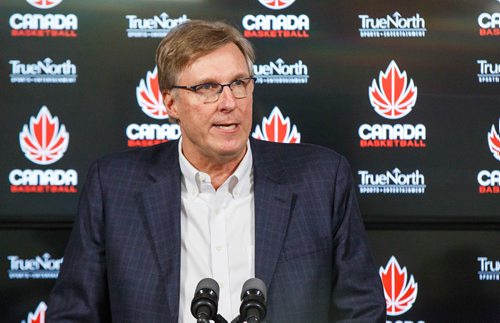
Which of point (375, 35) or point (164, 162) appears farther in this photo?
point (375, 35)

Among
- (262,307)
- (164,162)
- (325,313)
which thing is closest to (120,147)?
(164,162)

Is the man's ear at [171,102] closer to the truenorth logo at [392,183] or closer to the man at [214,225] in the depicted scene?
the man at [214,225]

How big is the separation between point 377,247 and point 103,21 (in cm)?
172

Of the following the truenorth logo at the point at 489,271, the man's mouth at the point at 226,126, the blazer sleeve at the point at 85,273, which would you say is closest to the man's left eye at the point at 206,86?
the man's mouth at the point at 226,126

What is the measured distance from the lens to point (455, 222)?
11.6 feet

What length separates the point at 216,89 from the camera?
7.81ft

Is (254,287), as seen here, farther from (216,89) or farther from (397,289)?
(397,289)

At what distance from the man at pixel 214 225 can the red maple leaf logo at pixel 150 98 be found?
975mm

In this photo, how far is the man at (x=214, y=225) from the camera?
2379 mm

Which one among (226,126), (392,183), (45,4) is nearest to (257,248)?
(226,126)

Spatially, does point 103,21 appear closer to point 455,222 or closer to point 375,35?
point 375,35

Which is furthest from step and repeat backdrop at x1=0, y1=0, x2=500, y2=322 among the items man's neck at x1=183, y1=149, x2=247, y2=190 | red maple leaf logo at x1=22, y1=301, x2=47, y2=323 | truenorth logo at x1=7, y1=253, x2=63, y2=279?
man's neck at x1=183, y1=149, x2=247, y2=190

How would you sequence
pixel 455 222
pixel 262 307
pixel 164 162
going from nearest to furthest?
pixel 262 307, pixel 164 162, pixel 455 222

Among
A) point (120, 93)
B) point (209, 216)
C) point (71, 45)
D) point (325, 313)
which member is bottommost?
point (325, 313)
